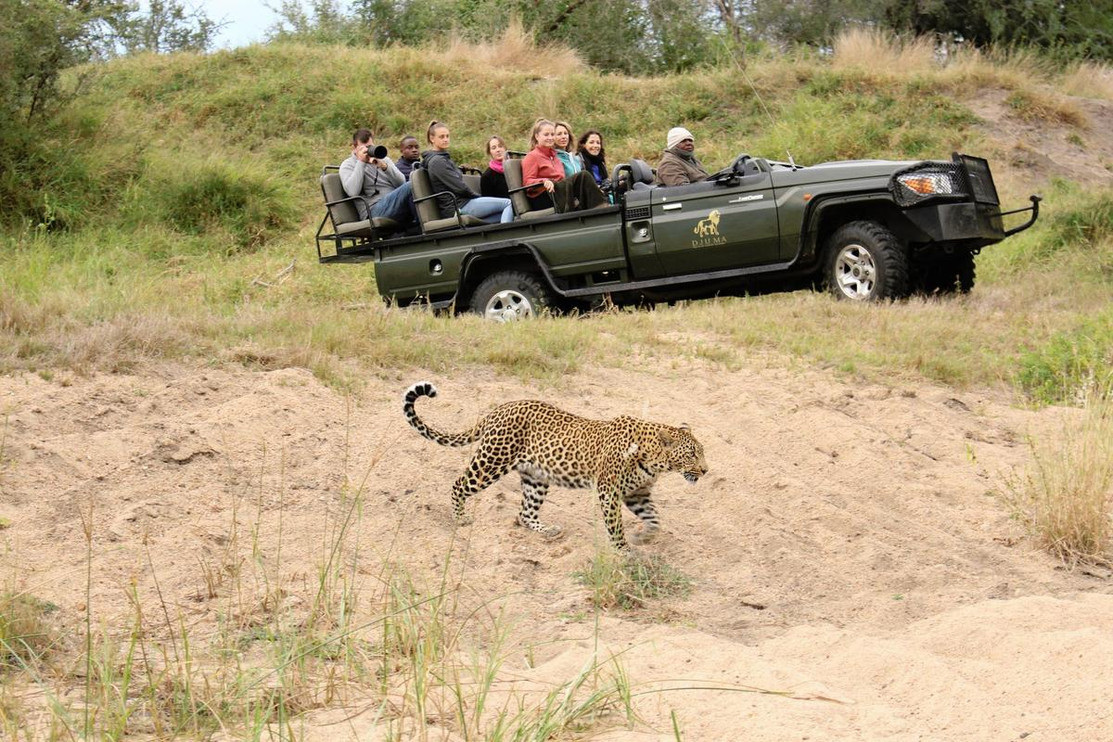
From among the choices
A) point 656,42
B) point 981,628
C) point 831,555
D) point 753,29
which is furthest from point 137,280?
A: point 753,29

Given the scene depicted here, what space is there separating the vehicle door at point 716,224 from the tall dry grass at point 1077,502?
452 cm

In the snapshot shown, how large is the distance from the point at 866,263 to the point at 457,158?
957cm

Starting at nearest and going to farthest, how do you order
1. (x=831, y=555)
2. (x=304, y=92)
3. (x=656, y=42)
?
(x=831, y=555) < (x=304, y=92) < (x=656, y=42)

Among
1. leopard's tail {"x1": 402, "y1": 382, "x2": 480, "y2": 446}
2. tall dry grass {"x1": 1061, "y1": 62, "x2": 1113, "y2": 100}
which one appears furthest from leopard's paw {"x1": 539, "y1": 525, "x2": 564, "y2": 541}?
tall dry grass {"x1": 1061, "y1": 62, "x2": 1113, "y2": 100}

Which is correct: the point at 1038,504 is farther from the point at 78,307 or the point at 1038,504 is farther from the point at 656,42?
the point at 656,42

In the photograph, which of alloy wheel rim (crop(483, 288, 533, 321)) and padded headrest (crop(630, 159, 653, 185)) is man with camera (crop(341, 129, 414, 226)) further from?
padded headrest (crop(630, 159, 653, 185))

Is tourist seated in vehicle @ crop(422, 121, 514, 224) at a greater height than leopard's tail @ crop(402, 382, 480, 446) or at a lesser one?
greater

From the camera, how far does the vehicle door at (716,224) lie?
36.9 feet

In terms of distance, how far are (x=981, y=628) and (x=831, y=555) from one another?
133 centimetres

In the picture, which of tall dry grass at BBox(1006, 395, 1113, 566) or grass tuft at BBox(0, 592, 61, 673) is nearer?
grass tuft at BBox(0, 592, 61, 673)

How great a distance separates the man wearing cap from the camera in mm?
11859

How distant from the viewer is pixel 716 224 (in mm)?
11305

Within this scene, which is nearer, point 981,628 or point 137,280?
point 981,628

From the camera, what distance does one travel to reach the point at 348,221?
43.3 ft
